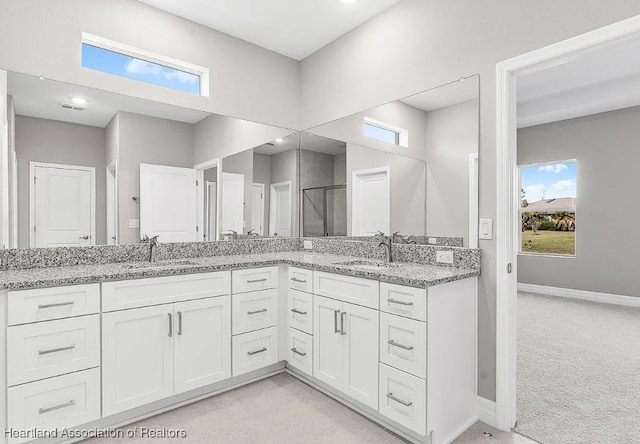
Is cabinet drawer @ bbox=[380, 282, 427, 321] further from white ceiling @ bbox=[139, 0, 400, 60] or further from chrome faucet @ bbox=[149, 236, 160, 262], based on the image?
white ceiling @ bbox=[139, 0, 400, 60]

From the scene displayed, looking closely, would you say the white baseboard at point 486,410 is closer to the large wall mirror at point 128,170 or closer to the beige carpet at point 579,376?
the beige carpet at point 579,376

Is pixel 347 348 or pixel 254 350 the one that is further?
pixel 254 350

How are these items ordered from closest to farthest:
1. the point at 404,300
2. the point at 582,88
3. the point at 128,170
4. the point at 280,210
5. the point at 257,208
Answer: the point at 404,300 < the point at 128,170 < the point at 257,208 < the point at 280,210 < the point at 582,88

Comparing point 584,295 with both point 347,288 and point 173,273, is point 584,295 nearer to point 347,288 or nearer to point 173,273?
point 347,288

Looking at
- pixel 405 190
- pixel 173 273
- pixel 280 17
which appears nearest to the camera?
pixel 173 273

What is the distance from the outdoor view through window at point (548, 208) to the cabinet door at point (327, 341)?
501 cm

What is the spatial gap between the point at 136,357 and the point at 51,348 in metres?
0.42

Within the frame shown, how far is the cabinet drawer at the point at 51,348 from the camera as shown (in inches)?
67.0

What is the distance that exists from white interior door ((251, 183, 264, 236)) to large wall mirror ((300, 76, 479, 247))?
16.8 inches

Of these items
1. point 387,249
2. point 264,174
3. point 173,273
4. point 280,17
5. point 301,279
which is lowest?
point 301,279

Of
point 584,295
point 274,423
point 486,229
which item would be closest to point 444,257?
point 486,229

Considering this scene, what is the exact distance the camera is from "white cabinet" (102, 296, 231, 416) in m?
1.97

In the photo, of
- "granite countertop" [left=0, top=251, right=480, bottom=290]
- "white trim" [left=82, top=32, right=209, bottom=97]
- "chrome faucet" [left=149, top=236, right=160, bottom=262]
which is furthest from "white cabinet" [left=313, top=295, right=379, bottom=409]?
"white trim" [left=82, top=32, right=209, bottom=97]

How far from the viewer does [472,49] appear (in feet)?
7.35
